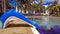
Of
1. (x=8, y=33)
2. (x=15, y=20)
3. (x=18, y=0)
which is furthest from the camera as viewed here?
(x=18, y=0)

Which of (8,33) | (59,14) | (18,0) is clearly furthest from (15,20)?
(59,14)

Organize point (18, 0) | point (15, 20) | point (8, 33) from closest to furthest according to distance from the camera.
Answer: point (8, 33) → point (15, 20) → point (18, 0)

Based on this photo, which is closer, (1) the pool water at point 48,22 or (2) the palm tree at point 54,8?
(1) the pool water at point 48,22

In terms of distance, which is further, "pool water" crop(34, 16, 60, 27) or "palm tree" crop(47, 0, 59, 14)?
"palm tree" crop(47, 0, 59, 14)

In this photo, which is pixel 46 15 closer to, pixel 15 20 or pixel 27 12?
pixel 27 12

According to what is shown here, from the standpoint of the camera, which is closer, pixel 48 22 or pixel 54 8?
pixel 48 22

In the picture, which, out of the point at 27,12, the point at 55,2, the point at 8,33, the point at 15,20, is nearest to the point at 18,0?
the point at 27,12

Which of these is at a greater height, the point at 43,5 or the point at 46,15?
the point at 43,5

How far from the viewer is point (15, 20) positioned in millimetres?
5723

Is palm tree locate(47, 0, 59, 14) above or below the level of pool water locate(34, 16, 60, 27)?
above

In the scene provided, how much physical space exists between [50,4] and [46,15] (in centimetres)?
109

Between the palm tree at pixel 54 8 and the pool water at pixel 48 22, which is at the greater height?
the palm tree at pixel 54 8

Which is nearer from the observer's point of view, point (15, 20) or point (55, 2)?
point (15, 20)

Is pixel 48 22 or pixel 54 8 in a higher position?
pixel 54 8
